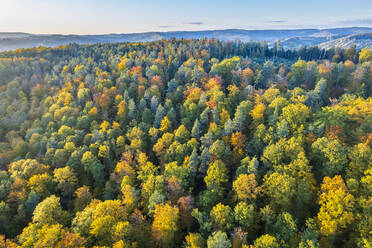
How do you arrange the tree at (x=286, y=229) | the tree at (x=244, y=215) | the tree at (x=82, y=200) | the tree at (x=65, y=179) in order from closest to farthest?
the tree at (x=286, y=229) → the tree at (x=244, y=215) → the tree at (x=82, y=200) → the tree at (x=65, y=179)

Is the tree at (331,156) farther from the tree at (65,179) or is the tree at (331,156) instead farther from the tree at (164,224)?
the tree at (65,179)

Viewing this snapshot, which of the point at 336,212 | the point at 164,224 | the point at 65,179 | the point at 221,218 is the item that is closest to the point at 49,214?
the point at 65,179

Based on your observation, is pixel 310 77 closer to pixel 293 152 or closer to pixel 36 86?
pixel 293 152

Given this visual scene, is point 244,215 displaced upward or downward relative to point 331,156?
downward

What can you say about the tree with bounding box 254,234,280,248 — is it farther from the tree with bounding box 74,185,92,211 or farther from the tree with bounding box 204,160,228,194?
the tree with bounding box 74,185,92,211

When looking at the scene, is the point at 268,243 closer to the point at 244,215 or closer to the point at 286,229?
the point at 286,229

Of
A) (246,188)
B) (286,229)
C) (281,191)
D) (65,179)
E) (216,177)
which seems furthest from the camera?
(65,179)

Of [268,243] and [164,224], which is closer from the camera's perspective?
[268,243]

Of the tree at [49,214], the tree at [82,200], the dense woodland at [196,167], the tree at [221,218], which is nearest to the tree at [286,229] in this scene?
the dense woodland at [196,167]

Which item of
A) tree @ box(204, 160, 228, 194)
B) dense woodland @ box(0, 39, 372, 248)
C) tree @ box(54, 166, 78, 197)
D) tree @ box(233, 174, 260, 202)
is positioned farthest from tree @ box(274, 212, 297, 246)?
tree @ box(54, 166, 78, 197)
